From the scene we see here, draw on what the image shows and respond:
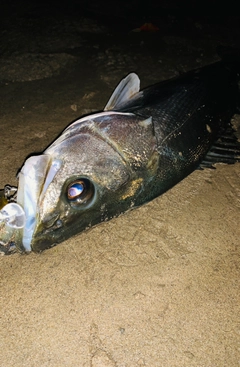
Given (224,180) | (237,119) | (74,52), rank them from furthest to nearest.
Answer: (74,52) < (237,119) < (224,180)

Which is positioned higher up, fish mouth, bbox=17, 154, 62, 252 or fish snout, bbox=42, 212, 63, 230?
fish mouth, bbox=17, 154, 62, 252

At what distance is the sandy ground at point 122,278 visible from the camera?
2326 millimetres

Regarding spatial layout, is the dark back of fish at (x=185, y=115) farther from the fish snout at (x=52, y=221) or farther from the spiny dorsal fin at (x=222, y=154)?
the fish snout at (x=52, y=221)

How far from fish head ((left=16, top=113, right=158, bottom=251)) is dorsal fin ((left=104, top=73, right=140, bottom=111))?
2.25ft

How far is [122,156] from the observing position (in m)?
2.54

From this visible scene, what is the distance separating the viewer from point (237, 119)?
4.04m

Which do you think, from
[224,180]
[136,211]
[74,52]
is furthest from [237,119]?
[74,52]

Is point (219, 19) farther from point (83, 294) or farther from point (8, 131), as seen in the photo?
point (83, 294)

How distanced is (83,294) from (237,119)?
2.83 meters

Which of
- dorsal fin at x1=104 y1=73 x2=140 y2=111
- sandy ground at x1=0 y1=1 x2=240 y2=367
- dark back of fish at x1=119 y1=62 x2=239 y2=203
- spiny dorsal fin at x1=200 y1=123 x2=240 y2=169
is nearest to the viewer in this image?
sandy ground at x1=0 y1=1 x2=240 y2=367

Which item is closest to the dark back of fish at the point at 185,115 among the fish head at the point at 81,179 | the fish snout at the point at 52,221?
the fish head at the point at 81,179

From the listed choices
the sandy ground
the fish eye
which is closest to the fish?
the fish eye

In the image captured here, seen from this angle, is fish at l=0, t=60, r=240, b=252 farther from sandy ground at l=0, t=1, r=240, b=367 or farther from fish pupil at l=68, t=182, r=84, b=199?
sandy ground at l=0, t=1, r=240, b=367

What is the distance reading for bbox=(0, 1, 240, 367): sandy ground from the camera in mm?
2326
